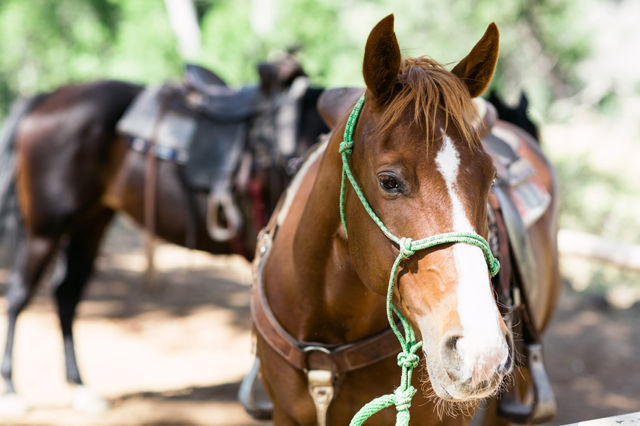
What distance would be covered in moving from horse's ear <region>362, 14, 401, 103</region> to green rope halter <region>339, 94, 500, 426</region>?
0.09 metres

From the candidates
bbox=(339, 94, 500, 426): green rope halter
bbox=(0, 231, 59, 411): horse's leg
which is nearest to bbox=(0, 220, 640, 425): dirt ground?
Answer: bbox=(0, 231, 59, 411): horse's leg

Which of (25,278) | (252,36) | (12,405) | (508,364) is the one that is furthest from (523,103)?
(252,36)

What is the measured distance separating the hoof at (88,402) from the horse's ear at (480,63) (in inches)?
124

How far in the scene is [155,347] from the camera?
474 centimetres

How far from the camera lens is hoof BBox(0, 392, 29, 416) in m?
3.50

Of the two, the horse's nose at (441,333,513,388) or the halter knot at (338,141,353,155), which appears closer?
the horse's nose at (441,333,513,388)

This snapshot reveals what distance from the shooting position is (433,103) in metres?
1.26

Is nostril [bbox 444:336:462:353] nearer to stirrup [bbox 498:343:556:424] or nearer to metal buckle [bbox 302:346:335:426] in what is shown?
metal buckle [bbox 302:346:335:426]

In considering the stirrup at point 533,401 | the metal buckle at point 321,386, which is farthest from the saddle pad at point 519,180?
the metal buckle at point 321,386

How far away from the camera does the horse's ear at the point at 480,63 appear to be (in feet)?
4.47

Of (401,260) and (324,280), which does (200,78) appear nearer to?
(324,280)

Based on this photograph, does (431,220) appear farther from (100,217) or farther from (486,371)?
(100,217)

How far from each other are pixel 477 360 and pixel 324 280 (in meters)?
0.63

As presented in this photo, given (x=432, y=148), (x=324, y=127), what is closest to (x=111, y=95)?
(x=324, y=127)
